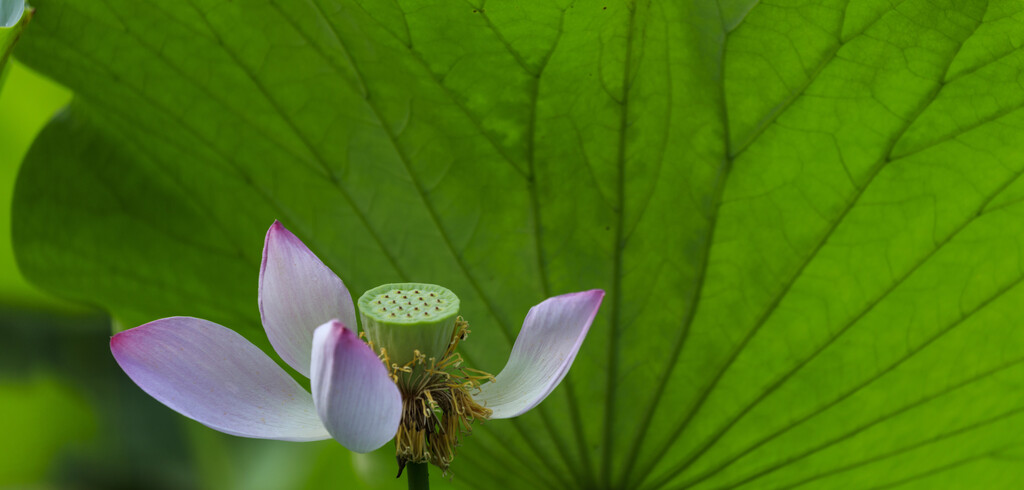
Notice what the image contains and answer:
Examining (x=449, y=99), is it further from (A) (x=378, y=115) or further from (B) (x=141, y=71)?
(B) (x=141, y=71)

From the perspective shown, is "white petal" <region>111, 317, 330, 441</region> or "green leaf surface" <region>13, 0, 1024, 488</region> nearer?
"white petal" <region>111, 317, 330, 441</region>

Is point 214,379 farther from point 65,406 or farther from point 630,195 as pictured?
point 65,406

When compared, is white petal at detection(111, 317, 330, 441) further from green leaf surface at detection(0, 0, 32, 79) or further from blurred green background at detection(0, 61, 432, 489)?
blurred green background at detection(0, 61, 432, 489)

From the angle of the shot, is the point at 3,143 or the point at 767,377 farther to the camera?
the point at 3,143

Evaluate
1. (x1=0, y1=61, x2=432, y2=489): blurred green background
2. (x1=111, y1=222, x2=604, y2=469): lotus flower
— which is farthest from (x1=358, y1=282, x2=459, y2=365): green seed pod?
(x1=0, y1=61, x2=432, y2=489): blurred green background

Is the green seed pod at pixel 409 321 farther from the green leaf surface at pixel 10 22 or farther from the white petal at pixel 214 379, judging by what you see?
the green leaf surface at pixel 10 22

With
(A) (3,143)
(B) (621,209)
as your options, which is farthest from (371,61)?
(A) (3,143)

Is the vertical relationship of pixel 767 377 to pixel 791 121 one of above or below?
below
